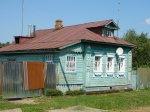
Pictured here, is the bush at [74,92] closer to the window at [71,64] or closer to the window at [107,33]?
the window at [71,64]

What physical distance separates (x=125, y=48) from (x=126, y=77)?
95.2 inches

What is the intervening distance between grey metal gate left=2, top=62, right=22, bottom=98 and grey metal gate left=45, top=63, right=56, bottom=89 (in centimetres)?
239

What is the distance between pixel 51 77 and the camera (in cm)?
1927

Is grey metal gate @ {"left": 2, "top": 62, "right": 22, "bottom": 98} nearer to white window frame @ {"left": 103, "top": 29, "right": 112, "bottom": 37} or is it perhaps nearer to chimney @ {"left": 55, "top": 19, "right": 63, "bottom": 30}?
white window frame @ {"left": 103, "top": 29, "right": 112, "bottom": 37}

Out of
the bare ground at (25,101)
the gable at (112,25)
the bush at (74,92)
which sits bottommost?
the bare ground at (25,101)

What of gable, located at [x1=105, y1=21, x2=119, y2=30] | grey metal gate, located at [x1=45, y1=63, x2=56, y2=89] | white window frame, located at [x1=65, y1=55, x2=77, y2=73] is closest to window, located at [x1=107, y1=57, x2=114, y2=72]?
gable, located at [x1=105, y1=21, x2=119, y2=30]

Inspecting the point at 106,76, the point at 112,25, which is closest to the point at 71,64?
the point at 106,76

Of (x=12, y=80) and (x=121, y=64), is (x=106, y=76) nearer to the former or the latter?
(x=121, y=64)

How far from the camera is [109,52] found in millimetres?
24156

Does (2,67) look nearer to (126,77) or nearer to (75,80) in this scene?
(75,80)

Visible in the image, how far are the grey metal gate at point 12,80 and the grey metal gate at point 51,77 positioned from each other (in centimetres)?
239

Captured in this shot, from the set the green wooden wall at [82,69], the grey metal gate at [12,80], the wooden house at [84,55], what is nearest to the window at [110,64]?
the wooden house at [84,55]

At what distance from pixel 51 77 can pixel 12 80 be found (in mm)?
3302

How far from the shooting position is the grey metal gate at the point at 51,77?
18.9 m
